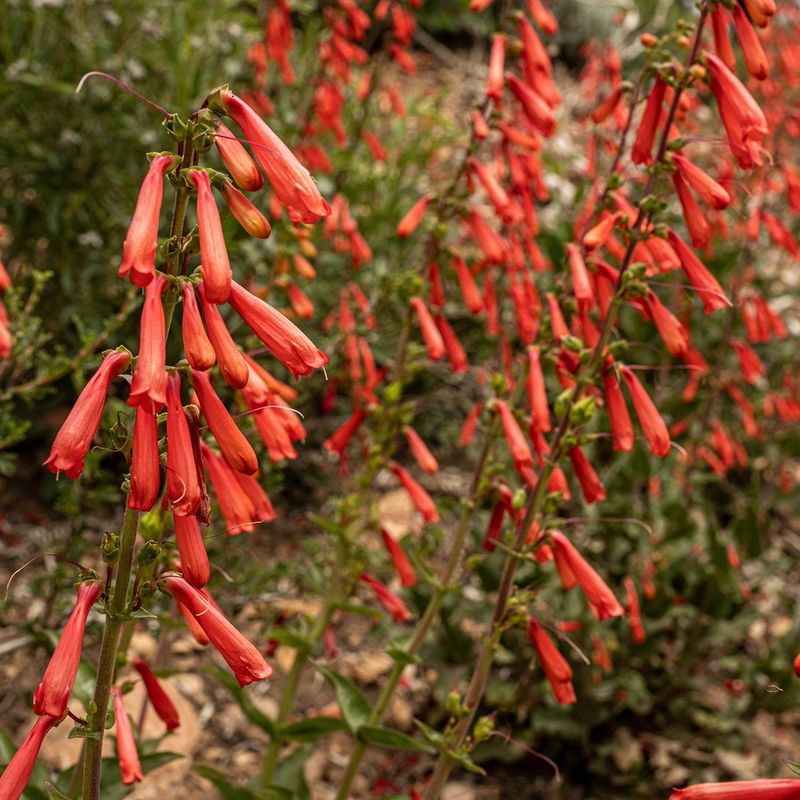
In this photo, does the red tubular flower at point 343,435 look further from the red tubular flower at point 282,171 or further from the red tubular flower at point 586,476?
the red tubular flower at point 282,171

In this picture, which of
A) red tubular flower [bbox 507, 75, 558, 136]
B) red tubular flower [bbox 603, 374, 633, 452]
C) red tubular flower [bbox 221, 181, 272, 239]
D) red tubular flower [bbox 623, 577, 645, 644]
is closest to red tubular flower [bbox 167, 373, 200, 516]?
red tubular flower [bbox 221, 181, 272, 239]

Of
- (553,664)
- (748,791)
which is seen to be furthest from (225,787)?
(748,791)

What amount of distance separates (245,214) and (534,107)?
2180mm

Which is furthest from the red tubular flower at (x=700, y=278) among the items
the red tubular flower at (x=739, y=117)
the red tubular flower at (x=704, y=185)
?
the red tubular flower at (x=739, y=117)

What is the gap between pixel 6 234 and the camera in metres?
5.52

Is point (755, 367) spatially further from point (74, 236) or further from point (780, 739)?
point (74, 236)

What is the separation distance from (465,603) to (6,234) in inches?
133

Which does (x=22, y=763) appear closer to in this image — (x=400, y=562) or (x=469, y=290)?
(x=400, y=562)

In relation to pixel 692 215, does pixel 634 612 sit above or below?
below

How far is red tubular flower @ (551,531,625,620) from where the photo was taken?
8.19 feet

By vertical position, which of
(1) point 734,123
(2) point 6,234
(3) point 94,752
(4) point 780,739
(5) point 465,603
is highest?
(1) point 734,123

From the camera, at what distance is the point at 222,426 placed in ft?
5.94

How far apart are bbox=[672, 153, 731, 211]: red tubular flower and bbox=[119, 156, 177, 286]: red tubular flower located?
4.79 feet

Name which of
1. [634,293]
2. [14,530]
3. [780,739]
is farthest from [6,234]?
[780,739]
